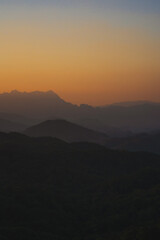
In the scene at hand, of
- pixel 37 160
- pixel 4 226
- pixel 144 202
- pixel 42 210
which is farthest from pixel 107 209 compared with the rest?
pixel 37 160

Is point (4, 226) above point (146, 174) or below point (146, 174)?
below

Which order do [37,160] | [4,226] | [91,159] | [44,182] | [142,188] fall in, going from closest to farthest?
1. [4,226]
2. [142,188]
3. [44,182]
4. [37,160]
5. [91,159]

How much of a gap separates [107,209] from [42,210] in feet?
41.5

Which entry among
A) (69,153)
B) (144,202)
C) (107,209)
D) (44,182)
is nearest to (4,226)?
(107,209)

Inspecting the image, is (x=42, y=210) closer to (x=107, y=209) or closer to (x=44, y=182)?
(x=107, y=209)

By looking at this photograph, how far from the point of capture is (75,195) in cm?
7894

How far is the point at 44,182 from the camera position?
87938mm

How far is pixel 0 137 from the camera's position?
5236 inches

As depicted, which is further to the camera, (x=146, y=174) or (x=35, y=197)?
(x=146, y=174)

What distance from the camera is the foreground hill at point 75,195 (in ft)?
184

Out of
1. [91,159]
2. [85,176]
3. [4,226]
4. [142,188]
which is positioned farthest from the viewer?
[91,159]

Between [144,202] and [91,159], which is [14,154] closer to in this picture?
[91,159]

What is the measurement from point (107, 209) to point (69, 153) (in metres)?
44.7

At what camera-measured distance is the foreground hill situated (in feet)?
184
